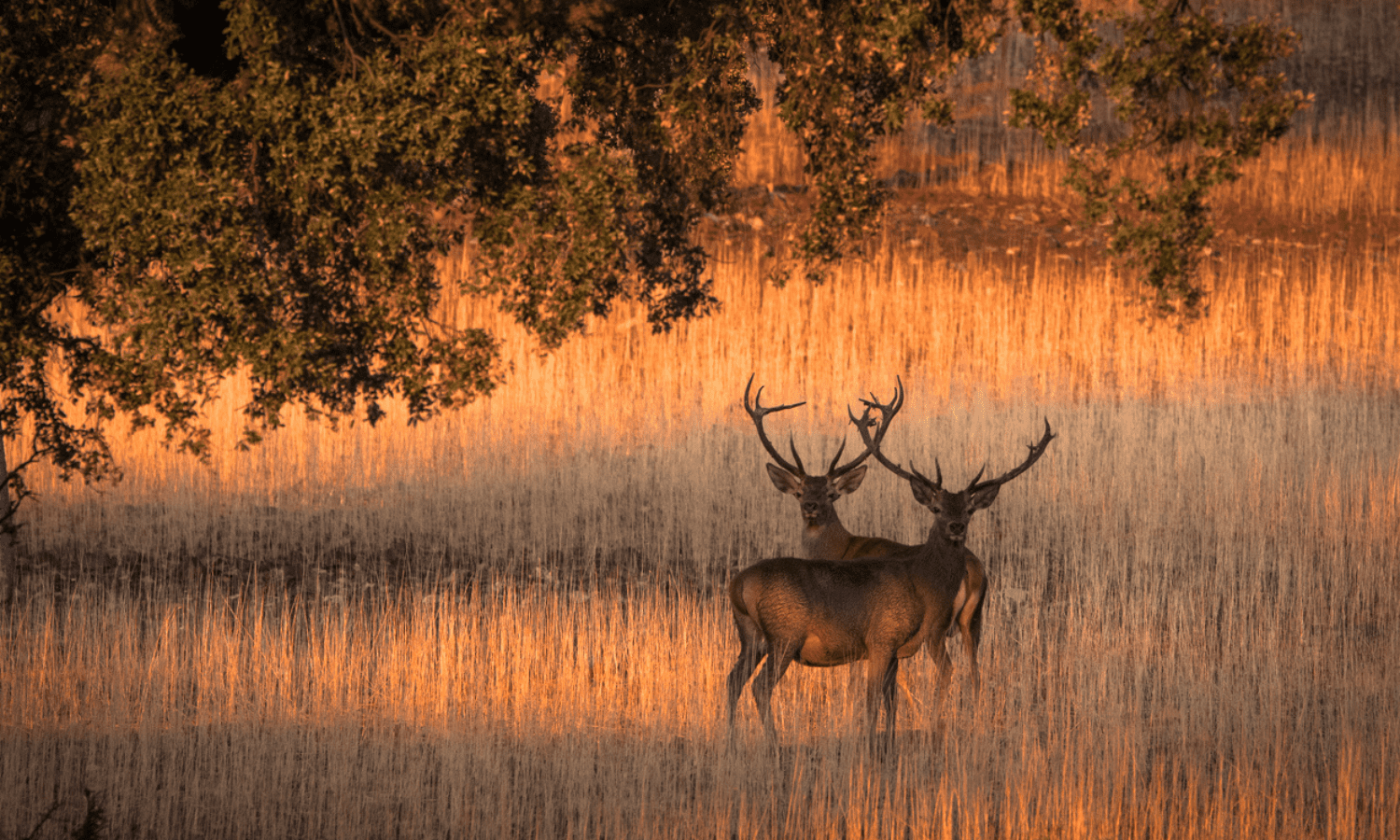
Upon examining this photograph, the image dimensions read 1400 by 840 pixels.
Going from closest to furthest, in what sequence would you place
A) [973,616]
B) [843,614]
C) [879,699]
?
[843,614] → [879,699] → [973,616]

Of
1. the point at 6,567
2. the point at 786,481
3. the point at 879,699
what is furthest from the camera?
the point at 6,567

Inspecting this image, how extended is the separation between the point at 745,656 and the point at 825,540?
1668mm

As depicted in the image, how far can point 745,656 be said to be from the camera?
10.1 metres

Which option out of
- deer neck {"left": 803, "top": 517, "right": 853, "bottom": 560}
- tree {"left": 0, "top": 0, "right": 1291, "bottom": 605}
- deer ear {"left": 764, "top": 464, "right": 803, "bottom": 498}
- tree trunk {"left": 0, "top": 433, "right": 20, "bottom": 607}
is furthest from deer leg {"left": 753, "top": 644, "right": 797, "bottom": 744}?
tree trunk {"left": 0, "top": 433, "right": 20, "bottom": 607}

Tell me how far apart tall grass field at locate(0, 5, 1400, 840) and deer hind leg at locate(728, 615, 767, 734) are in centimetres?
19

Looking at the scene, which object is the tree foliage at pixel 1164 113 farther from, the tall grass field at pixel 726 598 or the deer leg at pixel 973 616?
the tall grass field at pixel 726 598

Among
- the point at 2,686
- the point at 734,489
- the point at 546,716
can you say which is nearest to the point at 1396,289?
the point at 734,489

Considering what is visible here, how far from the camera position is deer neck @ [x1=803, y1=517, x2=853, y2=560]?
11492 millimetres

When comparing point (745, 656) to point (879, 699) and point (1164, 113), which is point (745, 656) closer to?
point (879, 699)

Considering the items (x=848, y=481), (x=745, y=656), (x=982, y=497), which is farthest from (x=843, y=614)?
(x=848, y=481)

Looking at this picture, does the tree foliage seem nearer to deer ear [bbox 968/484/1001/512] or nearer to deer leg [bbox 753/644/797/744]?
deer ear [bbox 968/484/1001/512]

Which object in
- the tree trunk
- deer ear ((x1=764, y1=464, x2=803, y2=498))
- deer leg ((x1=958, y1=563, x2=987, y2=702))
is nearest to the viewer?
deer leg ((x1=958, y1=563, x2=987, y2=702))

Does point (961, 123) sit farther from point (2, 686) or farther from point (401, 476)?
point (2, 686)

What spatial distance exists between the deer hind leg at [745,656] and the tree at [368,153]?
213cm
